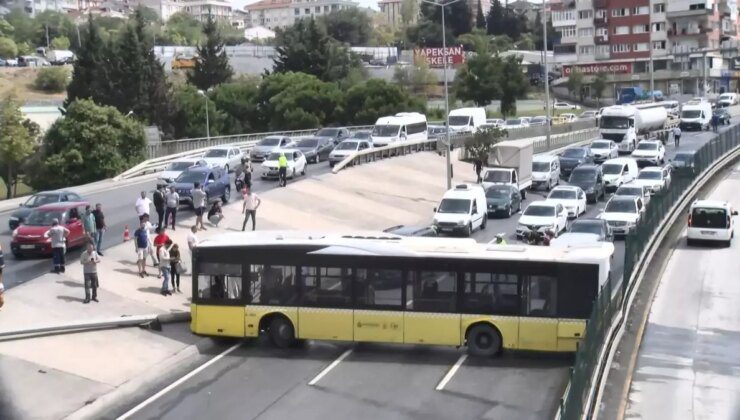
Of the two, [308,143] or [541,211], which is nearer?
[541,211]

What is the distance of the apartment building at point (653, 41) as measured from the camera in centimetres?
12412

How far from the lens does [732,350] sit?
24.3 meters

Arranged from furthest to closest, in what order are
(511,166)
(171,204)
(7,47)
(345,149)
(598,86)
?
(598,86), (7,47), (345,149), (511,166), (171,204)

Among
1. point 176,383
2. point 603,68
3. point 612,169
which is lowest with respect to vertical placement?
point 176,383

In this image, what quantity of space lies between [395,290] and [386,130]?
132 ft

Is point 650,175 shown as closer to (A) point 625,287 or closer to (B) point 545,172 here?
(B) point 545,172

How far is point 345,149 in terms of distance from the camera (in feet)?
177

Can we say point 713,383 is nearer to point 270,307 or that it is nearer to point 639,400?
point 639,400

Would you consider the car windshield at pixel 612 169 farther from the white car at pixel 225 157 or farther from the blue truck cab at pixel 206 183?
the blue truck cab at pixel 206 183

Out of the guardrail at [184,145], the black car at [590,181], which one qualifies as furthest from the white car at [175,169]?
the guardrail at [184,145]

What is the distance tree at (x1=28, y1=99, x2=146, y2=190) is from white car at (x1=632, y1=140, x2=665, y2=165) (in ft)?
94.5

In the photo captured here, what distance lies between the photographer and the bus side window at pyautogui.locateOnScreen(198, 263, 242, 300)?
21922 mm

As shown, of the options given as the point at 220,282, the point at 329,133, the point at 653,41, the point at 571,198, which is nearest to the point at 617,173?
the point at 571,198

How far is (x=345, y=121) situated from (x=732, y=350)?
6627 centimetres
